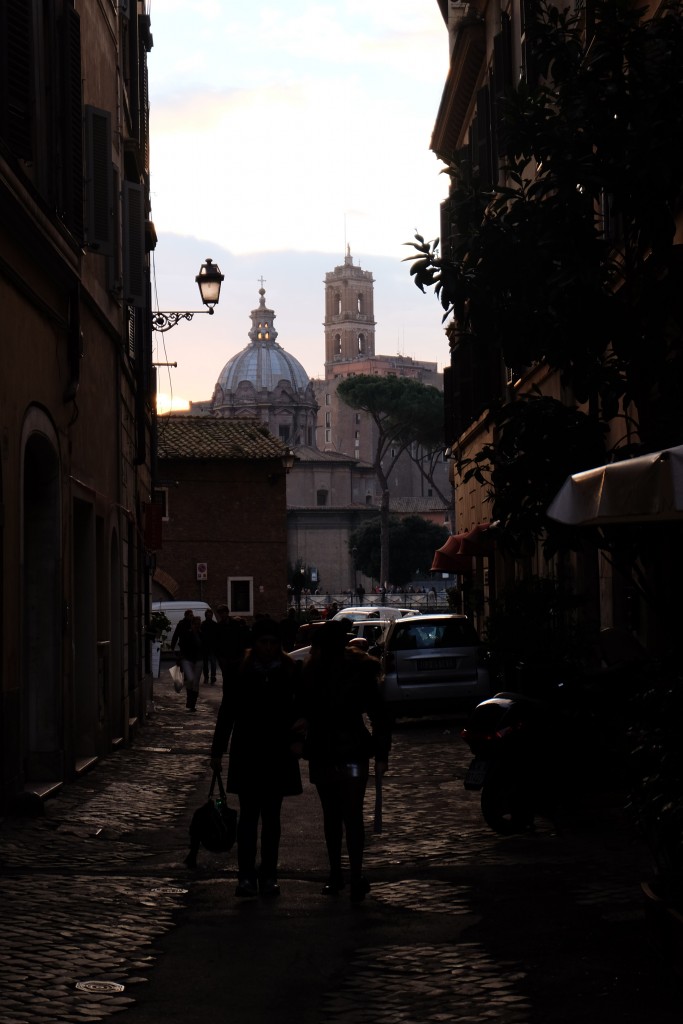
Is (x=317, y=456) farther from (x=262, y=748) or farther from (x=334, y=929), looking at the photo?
(x=334, y=929)

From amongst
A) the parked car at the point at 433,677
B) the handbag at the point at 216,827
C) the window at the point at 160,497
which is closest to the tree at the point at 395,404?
the window at the point at 160,497

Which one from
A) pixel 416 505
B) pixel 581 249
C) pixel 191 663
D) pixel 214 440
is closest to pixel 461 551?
pixel 191 663

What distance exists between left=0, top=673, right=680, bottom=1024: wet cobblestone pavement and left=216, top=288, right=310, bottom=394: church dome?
157520mm

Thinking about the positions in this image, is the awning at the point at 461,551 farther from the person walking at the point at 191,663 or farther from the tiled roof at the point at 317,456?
the tiled roof at the point at 317,456

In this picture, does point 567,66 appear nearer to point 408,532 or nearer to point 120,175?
point 120,175

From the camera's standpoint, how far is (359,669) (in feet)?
30.0

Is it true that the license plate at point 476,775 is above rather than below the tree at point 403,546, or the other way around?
below

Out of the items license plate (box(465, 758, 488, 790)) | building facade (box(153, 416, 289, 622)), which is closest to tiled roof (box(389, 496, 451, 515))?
building facade (box(153, 416, 289, 622))

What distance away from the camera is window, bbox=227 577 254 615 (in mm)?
56562

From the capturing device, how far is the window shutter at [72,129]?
42.7 feet

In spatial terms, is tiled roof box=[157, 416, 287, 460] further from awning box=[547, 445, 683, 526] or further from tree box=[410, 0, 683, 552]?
awning box=[547, 445, 683, 526]

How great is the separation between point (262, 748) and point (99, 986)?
2499mm

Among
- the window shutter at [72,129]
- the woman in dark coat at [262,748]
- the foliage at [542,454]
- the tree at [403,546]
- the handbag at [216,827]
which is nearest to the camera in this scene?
the woman in dark coat at [262,748]

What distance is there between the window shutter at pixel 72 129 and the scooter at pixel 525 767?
555 centimetres
